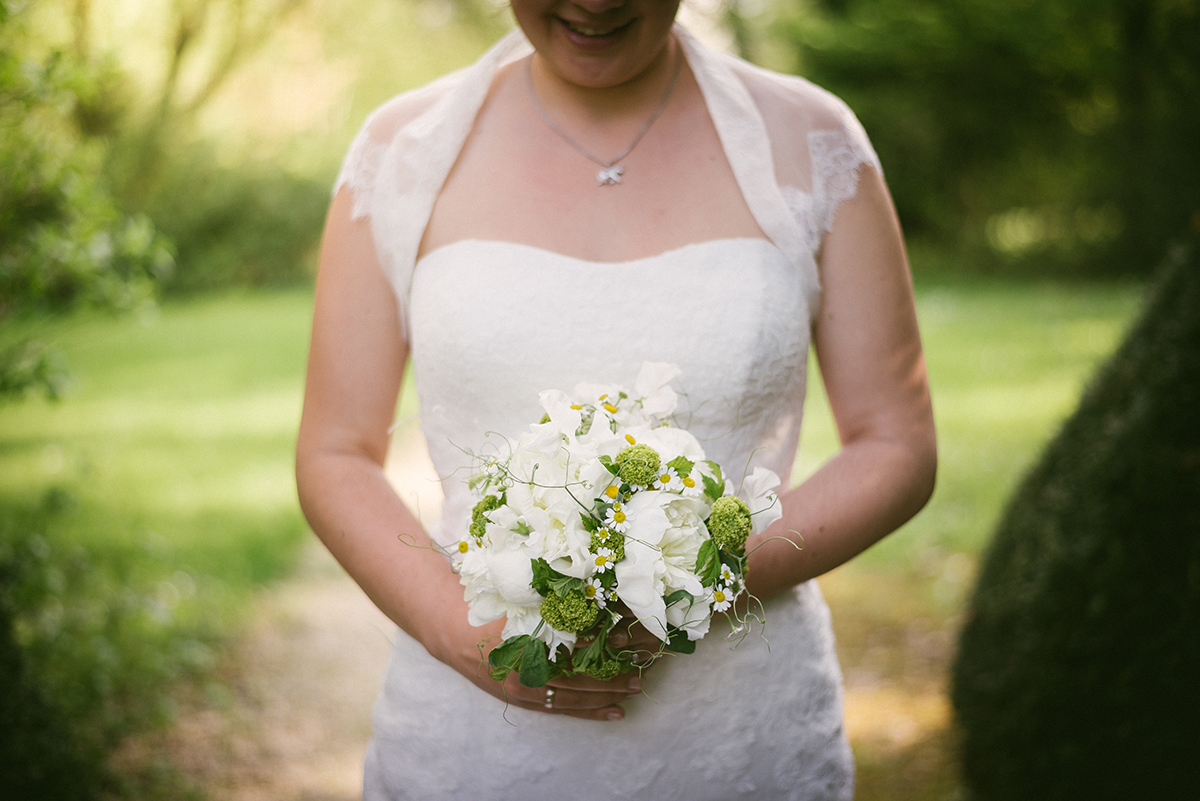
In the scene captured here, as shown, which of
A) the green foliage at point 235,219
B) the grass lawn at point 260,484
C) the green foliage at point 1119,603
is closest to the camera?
the green foliage at point 1119,603

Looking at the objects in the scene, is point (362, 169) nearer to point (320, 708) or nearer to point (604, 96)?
point (604, 96)

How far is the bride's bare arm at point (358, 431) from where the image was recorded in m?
1.90

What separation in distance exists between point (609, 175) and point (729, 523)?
885 mm

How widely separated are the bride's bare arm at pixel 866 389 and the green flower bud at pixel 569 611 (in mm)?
577

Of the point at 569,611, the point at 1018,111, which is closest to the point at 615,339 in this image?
the point at 569,611

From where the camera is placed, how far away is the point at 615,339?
6.20ft

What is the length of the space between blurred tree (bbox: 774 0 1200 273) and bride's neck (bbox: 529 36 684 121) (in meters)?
15.4

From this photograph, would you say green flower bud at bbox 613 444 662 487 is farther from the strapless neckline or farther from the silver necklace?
the silver necklace

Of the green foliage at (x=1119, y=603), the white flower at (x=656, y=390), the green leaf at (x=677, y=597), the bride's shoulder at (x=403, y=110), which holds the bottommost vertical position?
the green foliage at (x=1119, y=603)

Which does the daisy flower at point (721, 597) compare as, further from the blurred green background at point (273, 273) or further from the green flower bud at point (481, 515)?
the blurred green background at point (273, 273)

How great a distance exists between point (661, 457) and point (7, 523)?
17.6ft

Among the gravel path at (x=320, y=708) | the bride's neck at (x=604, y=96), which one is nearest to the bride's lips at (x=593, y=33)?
the bride's neck at (x=604, y=96)

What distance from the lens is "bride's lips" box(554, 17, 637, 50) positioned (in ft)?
6.04

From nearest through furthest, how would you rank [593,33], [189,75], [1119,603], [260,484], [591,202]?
1. [593,33]
2. [591,202]
3. [1119,603]
4. [260,484]
5. [189,75]
